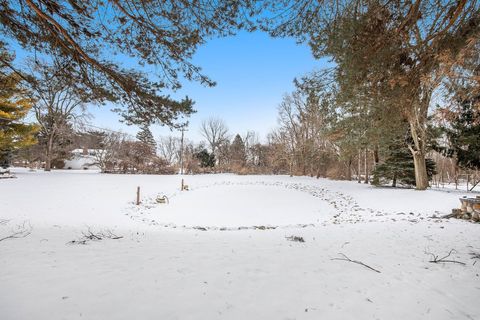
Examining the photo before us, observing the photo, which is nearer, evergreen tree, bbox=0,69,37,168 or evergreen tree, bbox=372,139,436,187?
evergreen tree, bbox=372,139,436,187

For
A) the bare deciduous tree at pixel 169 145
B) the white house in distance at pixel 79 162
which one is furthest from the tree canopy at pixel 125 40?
the bare deciduous tree at pixel 169 145

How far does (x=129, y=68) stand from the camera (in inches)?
179

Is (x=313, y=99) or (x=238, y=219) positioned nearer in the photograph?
(x=313, y=99)

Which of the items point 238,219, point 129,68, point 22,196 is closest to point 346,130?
point 238,219

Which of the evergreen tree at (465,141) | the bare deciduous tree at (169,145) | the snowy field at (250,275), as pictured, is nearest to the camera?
the snowy field at (250,275)

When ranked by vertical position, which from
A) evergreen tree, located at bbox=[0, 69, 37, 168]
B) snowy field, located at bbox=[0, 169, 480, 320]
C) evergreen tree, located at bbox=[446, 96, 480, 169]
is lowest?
snowy field, located at bbox=[0, 169, 480, 320]

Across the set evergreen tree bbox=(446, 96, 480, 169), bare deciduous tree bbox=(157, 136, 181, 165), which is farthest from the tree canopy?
bare deciduous tree bbox=(157, 136, 181, 165)

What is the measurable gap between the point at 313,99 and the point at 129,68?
13.7 feet

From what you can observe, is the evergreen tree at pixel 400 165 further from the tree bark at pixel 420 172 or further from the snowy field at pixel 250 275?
the snowy field at pixel 250 275

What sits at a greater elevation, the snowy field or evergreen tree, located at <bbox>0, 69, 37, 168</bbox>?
evergreen tree, located at <bbox>0, 69, 37, 168</bbox>

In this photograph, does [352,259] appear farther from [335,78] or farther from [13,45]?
[13,45]

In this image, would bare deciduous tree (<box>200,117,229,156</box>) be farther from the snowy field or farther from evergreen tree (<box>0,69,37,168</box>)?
the snowy field

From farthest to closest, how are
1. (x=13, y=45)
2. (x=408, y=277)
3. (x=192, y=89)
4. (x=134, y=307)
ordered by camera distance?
(x=192, y=89), (x=13, y=45), (x=408, y=277), (x=134, y=307)

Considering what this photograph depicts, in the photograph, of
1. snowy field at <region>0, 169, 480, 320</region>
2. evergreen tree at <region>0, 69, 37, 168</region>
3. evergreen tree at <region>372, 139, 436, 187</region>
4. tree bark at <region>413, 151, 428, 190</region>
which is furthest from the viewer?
evergreen tree at <region>0, 69, 37, 168</region>
